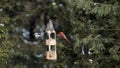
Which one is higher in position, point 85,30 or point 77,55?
point 85,30

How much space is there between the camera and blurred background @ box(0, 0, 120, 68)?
5.50 m

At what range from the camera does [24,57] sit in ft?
24.5

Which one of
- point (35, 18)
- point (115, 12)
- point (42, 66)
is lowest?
point (42, 66)

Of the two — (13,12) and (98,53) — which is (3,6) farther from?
(98,53)

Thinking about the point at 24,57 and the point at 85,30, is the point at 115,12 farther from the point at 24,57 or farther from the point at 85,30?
the point at 24,57

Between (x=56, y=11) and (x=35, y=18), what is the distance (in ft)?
3.97

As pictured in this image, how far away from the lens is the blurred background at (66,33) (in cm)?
550

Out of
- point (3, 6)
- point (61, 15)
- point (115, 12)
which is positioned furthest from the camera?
point (3, 6)

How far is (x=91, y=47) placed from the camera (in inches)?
220

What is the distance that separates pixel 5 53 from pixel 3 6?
1973 mm

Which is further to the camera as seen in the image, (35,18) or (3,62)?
(35,18)

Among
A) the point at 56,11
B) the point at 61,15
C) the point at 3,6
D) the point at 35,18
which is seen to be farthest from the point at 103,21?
the point at 35,18

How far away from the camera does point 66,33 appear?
282 inches

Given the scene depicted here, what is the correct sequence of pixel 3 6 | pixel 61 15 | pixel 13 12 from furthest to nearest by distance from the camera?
pixel 13 12 → pixel 3 6 → pixel 61 15
